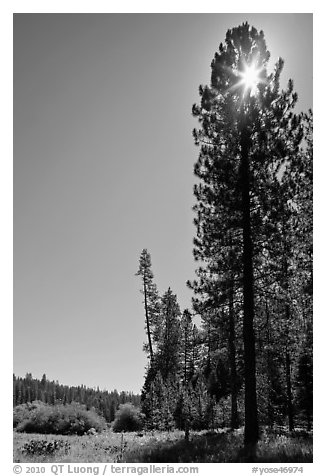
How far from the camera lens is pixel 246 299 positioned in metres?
12.2

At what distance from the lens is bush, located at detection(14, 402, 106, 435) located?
65.8ft

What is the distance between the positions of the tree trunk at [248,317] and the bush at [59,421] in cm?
1228

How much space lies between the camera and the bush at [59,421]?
20062mm

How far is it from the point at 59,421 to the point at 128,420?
8.64m

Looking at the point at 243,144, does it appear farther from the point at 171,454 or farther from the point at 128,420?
the point at 128,420

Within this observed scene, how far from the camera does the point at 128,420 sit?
2741 cm

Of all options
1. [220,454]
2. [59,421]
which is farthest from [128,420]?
[220,454]

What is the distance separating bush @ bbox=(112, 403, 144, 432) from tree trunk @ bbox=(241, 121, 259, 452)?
1833 cm

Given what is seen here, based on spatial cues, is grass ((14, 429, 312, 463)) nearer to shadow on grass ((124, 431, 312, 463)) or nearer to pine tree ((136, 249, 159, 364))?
shadow on grass ((124, 431, 312, 463))

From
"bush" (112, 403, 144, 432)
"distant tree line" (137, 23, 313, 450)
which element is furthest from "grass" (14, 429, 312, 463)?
"bush" (112, 403, 144, 432)

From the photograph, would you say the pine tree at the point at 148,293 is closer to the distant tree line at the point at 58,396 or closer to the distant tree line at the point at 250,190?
the distant tree line at the point at 250,190
